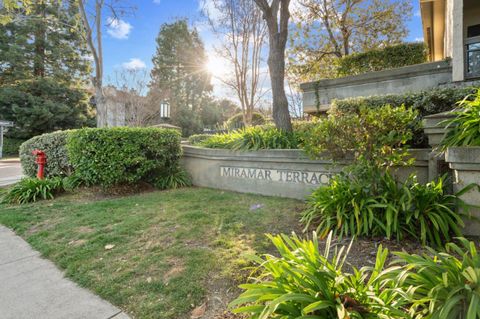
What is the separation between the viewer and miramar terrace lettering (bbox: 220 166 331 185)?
164 inches

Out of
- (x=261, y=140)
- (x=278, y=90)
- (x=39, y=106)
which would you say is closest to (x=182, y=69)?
(x=39, y=106)

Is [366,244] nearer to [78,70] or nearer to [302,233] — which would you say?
[302,233]

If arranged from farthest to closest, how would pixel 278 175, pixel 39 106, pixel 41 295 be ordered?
pixel 39 106 → pixel 278 175 → pixel 41 295

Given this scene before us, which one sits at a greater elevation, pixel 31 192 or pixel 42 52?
pixel 42 52

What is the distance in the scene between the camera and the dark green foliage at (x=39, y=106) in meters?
19.5

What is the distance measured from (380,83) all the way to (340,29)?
7290mm

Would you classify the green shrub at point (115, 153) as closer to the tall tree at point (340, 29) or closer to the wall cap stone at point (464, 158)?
the wall cap stone at point (464, 158)

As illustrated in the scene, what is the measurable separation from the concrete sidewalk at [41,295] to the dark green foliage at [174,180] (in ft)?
9.97

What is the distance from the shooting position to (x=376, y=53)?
7.72 m

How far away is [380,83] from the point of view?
660 cm

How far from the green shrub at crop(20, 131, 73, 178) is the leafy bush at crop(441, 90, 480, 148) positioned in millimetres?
7156

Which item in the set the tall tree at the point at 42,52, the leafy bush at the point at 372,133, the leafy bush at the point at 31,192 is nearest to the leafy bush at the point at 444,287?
the leafy bush at the point at 372,133

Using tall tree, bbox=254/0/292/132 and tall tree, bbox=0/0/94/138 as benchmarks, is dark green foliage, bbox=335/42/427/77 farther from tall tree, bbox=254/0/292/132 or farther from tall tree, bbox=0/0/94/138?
tall tree, bbox=0/0/94/138

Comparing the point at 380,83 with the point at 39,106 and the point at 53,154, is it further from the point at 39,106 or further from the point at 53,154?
the point at 39,106
